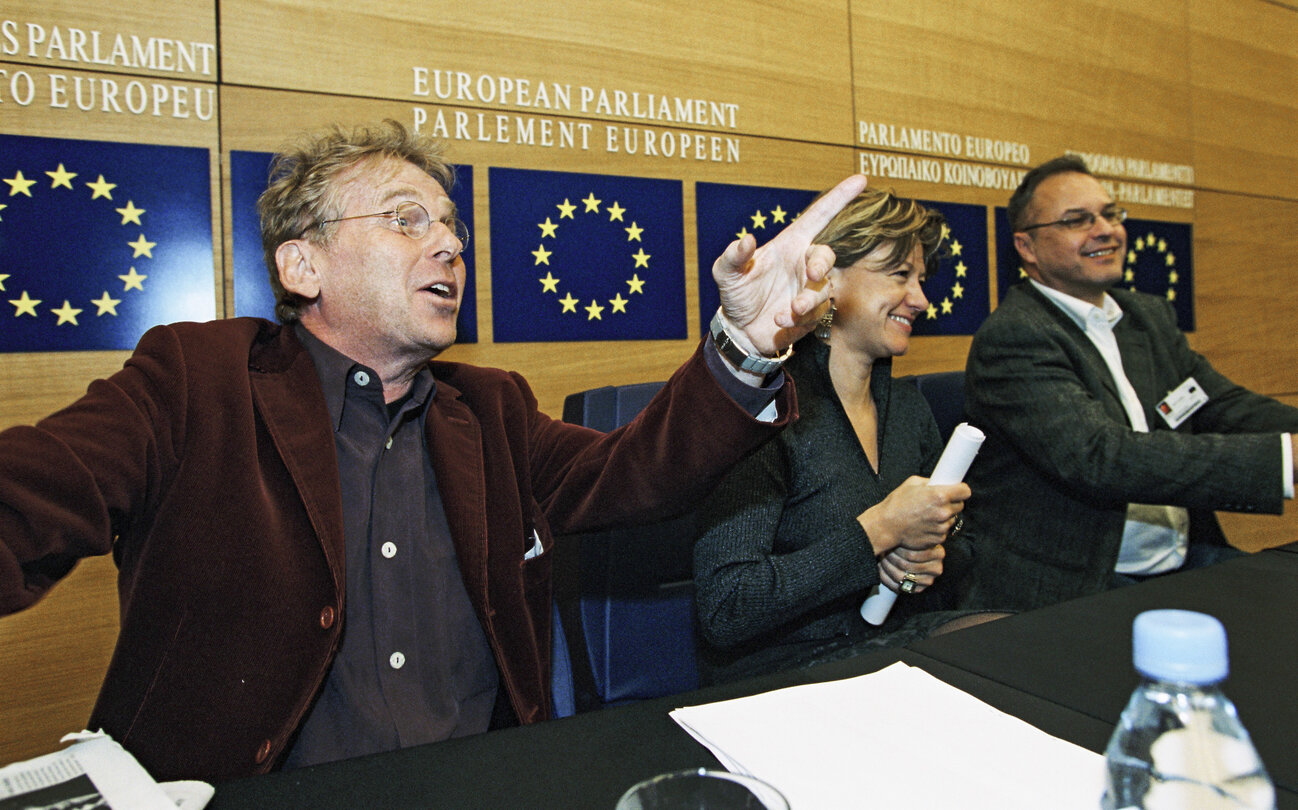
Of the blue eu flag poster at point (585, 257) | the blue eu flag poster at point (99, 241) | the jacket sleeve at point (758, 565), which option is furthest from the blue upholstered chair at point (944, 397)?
the blue eu flag poster at point (99, 241)

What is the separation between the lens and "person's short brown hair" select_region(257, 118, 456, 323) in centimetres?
155

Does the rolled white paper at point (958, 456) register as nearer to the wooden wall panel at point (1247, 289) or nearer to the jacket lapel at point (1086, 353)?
the jacket lapel at point (1086, 353)

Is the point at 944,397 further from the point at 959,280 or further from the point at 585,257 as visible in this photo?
the point at 585,257

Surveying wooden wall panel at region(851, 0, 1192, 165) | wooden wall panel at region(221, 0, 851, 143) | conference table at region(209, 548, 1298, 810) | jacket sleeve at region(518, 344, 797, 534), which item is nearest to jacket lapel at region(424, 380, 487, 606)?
jacket sleeve at region(518, 344, 797, 534)

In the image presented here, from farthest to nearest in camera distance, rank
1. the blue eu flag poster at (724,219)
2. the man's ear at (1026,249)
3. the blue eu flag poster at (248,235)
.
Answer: the blue eu flag poster at (724,219) < the man's ear at (1026,249) < the blue eu flag poster at (248,235)

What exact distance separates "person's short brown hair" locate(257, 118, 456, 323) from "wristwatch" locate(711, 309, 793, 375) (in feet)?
2.50

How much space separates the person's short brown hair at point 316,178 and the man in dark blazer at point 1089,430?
153 centimetres

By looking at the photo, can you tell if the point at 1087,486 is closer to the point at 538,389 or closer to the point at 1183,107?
the point at 538,389

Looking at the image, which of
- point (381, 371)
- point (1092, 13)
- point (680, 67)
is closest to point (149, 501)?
point (381, 371)

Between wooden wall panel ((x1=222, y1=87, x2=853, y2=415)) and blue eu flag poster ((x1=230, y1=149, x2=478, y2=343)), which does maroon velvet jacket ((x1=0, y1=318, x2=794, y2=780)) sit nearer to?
blue eu flag poster ((x1=230, y1=149, x2=478, y2=343))

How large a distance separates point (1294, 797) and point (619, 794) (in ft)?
1.69

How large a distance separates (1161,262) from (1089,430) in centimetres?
211

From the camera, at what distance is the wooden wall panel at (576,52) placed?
7.13ft

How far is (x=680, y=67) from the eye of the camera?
8.79ft
